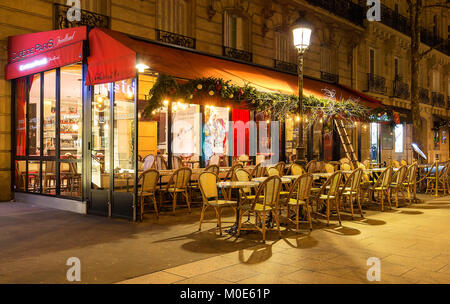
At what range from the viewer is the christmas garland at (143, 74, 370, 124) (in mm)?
7516

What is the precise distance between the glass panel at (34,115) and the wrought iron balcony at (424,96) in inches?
902

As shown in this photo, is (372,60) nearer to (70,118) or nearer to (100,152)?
(70,118)

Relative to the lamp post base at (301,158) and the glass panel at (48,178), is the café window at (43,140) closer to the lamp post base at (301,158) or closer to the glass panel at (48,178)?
the glass panel at (48,178)

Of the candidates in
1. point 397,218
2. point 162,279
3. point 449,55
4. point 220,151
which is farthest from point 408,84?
point 162,279

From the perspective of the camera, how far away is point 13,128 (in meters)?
10.2

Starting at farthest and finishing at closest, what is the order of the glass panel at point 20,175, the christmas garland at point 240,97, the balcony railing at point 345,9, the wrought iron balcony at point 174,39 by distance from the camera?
1. the balcony railing at point 345,9
2. the wrought iron balcony at point 174,39
3. the glass panel at point 20,175
4. the christmas garland at point 240,97

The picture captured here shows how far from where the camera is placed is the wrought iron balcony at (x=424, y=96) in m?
25.7

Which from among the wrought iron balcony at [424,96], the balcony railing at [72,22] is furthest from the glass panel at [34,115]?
the wrought iron balcony at [424,96]

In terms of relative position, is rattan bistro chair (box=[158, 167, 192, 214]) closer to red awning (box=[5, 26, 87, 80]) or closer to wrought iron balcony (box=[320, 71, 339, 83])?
red awning (box=[5, 26, 87, 80])

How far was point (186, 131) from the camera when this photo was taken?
1474 centimetres

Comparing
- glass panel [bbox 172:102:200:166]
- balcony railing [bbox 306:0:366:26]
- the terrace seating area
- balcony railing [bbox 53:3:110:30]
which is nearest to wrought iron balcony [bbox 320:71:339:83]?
balcony railing [bbox 306:0:366:26]

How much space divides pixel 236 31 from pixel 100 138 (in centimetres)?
849
